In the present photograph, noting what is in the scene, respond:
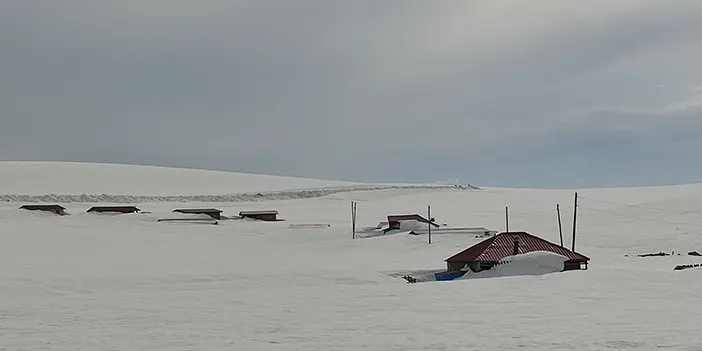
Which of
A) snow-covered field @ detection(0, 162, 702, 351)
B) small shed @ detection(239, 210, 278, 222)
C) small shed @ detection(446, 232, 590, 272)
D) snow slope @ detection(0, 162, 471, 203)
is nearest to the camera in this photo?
snow-covered field @ detection(0, 162, 702, 351)

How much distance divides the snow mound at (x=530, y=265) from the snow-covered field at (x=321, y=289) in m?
2.51

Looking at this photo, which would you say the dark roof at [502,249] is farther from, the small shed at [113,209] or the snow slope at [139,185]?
the snow slope at [139,185]

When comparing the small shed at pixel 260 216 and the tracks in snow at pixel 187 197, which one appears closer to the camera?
the small shed at pixel 260 216

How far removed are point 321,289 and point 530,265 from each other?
9.12 metres

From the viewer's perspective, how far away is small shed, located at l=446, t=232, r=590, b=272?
87.7 ft

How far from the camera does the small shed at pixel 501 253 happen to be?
87.7 ft

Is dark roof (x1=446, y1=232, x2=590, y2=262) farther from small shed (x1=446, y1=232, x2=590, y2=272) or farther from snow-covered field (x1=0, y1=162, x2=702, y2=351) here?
snow-covered field (x1=0, y1=162, x2=702, y2=351)

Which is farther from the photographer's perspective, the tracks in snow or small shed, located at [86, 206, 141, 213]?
the tracks in snow

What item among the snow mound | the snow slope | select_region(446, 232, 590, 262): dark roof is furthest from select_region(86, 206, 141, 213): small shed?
the snow mound

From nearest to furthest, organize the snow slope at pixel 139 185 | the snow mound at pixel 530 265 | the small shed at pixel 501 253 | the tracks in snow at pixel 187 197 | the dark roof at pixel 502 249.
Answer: the snow mound at pixel 530 265 < the small shed at pixel 501 253 < the dark roof at pixel 502 249 < the tracks in snow at pixel 187 197 < the snow slope at pixel 139 185

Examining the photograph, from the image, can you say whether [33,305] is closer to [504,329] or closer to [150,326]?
[150,326]

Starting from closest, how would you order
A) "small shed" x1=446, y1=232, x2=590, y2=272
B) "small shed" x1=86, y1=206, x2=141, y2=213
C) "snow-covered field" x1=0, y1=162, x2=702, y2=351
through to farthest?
"snow-covered field" x1=0, y1=162, x2=702, y2=351 < "small shed" x1=446, y1=232, x2=590, y2=272 < "small shed" x1=86, y1=206, x2=141, y2=213

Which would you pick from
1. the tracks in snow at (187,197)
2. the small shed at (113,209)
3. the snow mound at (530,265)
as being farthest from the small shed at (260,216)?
the snow mound at (530,265)

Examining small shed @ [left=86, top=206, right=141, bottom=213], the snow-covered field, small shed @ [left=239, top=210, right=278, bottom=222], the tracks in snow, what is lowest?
the snow-covered field
